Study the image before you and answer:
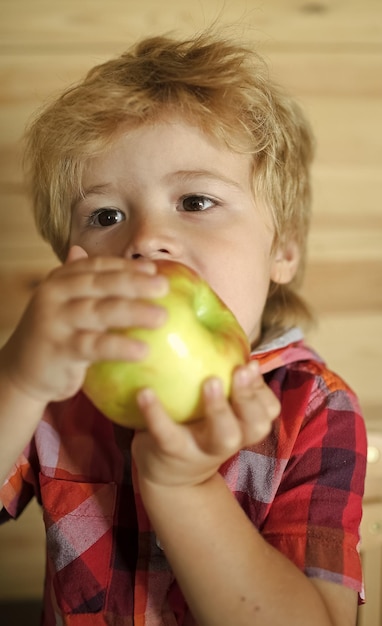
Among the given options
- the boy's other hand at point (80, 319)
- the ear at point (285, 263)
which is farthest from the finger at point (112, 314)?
the ear at point (285, 263)

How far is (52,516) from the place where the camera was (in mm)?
862

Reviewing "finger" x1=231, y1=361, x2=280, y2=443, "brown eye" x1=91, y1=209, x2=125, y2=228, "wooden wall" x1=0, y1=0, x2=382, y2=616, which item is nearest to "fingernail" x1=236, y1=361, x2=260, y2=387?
"finger" x1=231, y1=361, x2=280, y2=443

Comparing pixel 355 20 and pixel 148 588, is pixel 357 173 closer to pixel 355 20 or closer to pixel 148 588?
pixel 355 20

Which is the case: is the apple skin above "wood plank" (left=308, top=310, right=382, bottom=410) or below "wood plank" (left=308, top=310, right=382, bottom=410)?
below

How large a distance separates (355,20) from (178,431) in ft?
3.04

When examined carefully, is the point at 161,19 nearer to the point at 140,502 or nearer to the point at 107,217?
the point at 107,217

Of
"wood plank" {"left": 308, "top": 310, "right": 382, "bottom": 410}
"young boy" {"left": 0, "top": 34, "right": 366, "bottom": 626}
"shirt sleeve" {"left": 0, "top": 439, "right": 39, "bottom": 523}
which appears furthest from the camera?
"wood plank" {"left": 308, "top": 310, "right": 382, "bottom": 410}

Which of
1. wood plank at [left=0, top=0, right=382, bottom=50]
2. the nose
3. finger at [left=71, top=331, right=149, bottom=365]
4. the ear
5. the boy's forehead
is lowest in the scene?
finger at [left=71, top=331, right=149, bottom=365]

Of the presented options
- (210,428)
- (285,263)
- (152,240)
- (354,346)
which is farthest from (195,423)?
(354,346)

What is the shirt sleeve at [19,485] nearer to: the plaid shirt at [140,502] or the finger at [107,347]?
the plaid shirt at [140,502]

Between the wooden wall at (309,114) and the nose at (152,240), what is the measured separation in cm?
44

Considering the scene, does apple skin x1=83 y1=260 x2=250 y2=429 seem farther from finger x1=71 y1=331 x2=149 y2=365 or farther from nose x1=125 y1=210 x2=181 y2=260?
nose x1=125 y1=210 x2=181 y2=260

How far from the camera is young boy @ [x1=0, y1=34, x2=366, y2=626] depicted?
2.13ft

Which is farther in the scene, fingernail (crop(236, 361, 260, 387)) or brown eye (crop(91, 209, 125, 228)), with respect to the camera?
brown eye (crop(91, 209, 125, 228))
